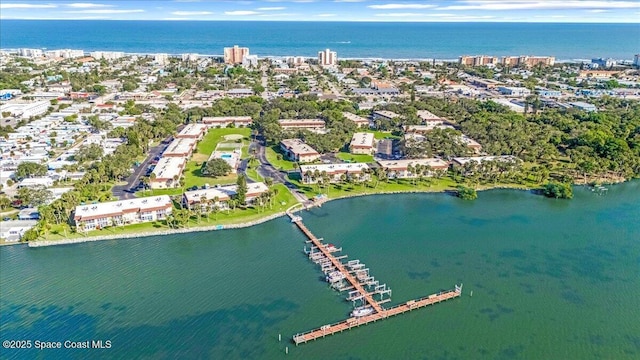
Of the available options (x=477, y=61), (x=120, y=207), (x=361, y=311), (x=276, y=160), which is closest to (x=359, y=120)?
(x=276, y=160)

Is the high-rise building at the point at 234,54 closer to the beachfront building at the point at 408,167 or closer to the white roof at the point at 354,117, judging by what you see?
the white roof at the point at 354,117

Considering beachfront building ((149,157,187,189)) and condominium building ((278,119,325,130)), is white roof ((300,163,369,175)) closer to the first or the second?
beachfront building ((149,157,187,189))

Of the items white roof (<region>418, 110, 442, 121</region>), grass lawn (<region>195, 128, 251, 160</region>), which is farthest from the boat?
white roof (<region>418, 110, 442, 121</region>)

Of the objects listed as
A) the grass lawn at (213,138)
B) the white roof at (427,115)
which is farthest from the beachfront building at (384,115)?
the grass lawn at (213,138)

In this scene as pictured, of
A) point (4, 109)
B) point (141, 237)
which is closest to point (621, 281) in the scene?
point (141, 237)

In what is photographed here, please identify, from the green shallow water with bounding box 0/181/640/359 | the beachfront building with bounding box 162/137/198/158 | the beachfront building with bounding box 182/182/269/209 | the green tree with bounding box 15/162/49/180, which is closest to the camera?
the green shallow water with bounding box 0/181/640/359

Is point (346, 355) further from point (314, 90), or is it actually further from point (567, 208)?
point (314, 90)
